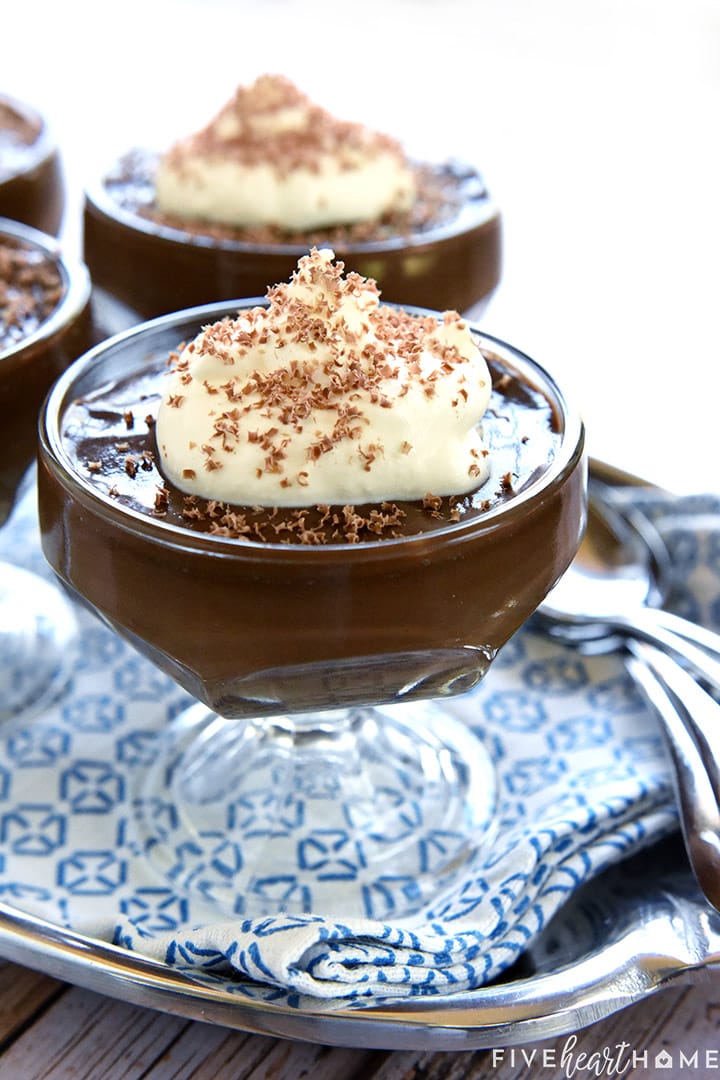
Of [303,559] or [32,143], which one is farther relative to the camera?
[32,143]

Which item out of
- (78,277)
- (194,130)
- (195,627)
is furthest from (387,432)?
(194,130)

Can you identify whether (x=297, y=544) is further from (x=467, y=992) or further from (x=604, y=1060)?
(x=604, y=1060)

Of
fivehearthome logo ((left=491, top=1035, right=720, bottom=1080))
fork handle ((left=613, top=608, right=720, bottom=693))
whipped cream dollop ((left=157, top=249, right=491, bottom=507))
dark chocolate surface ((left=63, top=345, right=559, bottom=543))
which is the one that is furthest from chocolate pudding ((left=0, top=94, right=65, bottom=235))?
fivehearthome logo ((left=491, top=1035, right=720, bottom=1080))

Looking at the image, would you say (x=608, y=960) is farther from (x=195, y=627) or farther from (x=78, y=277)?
(x=78, y=277)

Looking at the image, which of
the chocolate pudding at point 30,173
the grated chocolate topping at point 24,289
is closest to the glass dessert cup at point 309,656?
the grated chocolate topping at point 24,289

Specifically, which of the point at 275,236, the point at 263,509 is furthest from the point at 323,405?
the point at 275,236
